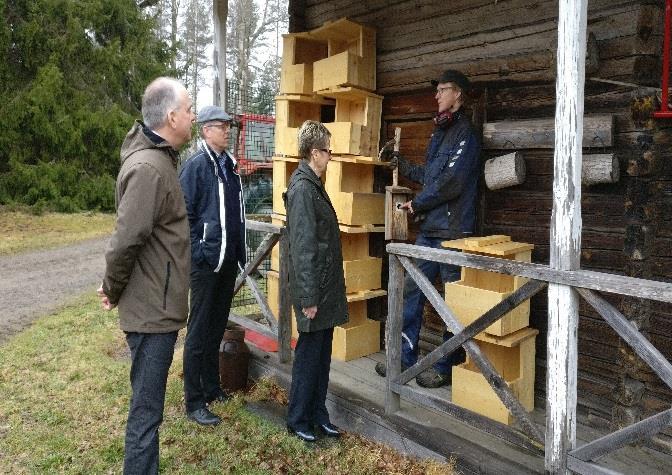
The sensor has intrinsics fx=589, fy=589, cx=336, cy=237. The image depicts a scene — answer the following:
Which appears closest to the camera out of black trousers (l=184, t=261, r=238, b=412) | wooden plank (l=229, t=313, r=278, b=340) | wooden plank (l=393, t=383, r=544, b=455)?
wooden plank (l=393, t=383, r=544, b=455)

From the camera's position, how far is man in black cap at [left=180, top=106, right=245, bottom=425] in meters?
4.15

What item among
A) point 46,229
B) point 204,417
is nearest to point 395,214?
point 204,417

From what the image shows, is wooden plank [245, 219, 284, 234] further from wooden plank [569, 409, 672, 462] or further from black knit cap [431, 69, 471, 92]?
wooden plank [569, 409, 672, 462]

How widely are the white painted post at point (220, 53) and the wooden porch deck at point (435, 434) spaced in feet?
9.97

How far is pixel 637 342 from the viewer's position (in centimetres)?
274

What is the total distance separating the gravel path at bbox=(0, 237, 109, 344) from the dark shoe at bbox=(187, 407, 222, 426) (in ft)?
11.9

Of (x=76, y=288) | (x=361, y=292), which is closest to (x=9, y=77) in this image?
(x=76, y=288)

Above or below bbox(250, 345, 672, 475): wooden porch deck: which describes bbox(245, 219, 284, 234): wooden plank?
above

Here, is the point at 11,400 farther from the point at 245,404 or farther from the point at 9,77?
the point at 9,77

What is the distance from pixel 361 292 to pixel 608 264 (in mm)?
2136

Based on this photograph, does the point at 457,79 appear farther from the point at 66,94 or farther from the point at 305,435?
the point at 66,94

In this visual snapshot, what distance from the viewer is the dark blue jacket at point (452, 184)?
4391 millimetres

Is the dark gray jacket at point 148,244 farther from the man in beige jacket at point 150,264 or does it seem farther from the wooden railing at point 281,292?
the wooden railing at point 281,292

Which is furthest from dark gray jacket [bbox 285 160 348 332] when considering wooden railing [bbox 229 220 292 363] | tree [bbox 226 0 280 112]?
tree [bbox 226 0 280 112]
